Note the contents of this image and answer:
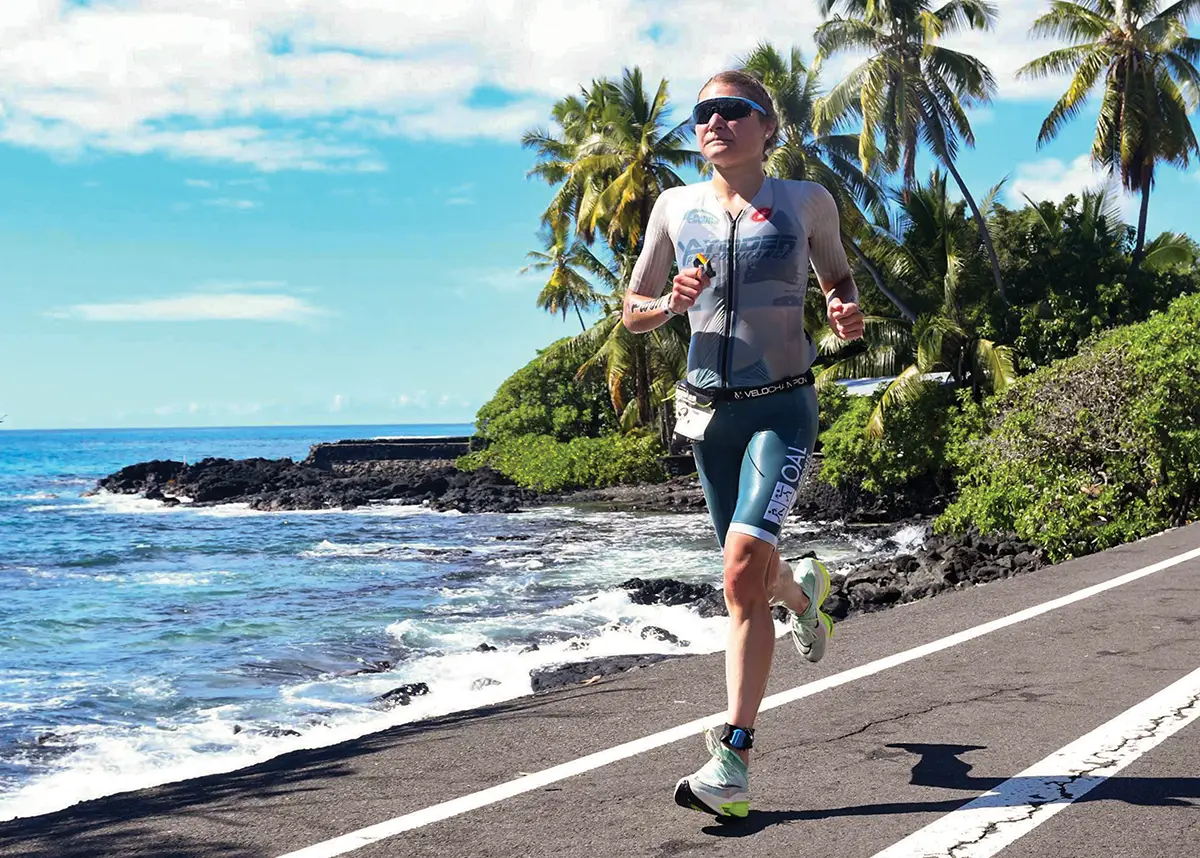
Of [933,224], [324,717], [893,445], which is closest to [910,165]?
[933,224]

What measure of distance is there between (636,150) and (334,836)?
32910 millimetres

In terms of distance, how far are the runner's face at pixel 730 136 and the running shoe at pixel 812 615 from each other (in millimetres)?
1470

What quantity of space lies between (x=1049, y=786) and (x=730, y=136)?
230 cm

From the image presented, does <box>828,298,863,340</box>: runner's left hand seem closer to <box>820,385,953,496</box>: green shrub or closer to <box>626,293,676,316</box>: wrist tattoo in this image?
<box>626,293,676,316</box>: wrist tattoo

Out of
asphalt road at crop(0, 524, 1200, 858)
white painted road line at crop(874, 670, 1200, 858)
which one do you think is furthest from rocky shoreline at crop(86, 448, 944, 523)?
white painted road line at crop(874, 670, 1200, 858)

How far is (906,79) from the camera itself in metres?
30.1

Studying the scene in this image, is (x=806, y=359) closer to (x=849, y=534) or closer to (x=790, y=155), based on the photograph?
(x=849, y=534)

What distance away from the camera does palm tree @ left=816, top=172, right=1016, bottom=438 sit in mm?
27219

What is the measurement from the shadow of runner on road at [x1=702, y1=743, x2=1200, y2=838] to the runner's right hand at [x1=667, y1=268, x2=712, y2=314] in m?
1.55

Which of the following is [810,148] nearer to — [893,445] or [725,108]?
[893,445]

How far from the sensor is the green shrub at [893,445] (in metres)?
27.6

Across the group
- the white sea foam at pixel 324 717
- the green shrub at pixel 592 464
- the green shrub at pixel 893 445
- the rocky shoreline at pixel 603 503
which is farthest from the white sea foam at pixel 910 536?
the green shrub at pixel 592 464

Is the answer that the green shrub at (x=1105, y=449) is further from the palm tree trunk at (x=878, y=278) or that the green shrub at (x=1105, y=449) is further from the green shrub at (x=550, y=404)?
the green shrub at (x=550, y=404)

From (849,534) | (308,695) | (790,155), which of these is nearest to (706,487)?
(308,695)
